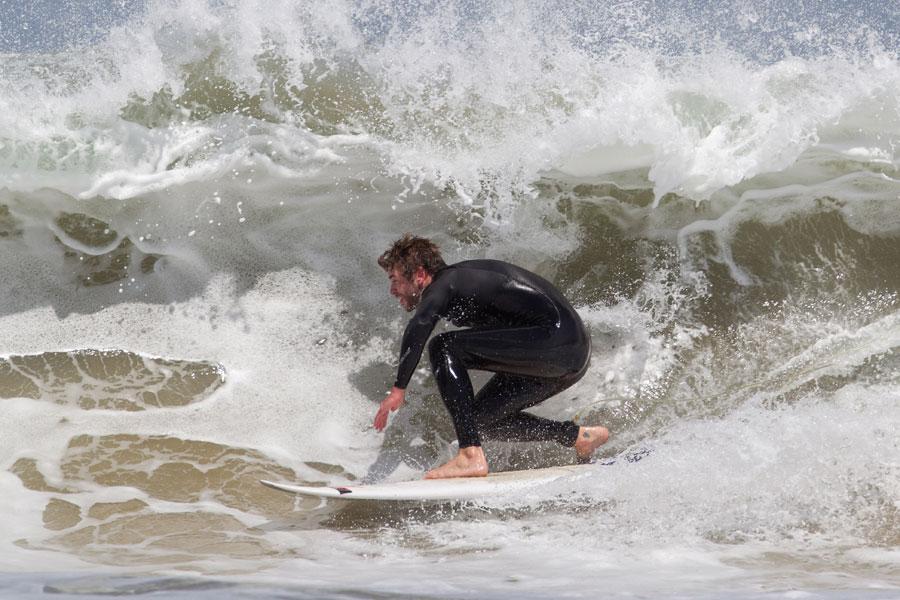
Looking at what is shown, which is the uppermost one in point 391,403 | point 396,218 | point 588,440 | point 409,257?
point 396,218

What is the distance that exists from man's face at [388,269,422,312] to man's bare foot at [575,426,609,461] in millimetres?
1041

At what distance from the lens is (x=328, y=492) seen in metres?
4.01

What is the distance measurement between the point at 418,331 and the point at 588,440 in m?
1.03

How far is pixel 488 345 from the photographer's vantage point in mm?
4332

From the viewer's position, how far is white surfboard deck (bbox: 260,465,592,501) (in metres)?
4.02

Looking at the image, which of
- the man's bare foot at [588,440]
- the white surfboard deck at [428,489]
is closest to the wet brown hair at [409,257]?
the white surfboard deck at [428,489]

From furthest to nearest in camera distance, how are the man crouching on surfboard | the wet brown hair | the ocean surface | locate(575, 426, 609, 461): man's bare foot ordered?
the ocean surface < locate(575, 426, 609, 461): man's bare foot < the wet brown hair < the man crouching on surfboard

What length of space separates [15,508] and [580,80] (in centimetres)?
387

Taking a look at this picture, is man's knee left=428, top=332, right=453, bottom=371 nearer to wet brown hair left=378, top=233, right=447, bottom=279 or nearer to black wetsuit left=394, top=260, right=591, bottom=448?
black wetsuit left=394, top=260, right=591, bottom=448

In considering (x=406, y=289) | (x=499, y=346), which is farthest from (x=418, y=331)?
(x=499, y=346)

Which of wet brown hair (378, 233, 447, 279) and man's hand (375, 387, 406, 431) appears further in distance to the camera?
wet brown hair (378, 233, 447, 279)

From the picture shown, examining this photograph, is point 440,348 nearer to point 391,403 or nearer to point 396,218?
point 391,403

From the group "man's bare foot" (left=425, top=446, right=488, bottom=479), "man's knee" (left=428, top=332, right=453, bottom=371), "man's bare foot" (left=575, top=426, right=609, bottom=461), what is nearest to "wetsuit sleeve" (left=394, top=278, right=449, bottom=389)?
"man's knee" (left=428, top=332, right=453, bottom=371)

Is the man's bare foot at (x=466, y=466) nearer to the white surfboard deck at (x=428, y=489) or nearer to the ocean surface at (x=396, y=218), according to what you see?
the white surfboard deck at (x=428, y=489)
